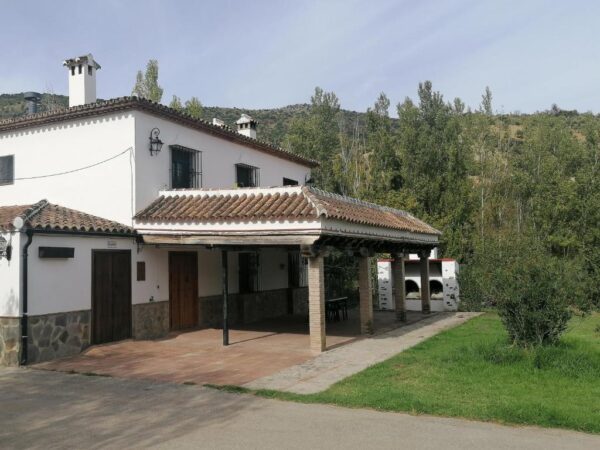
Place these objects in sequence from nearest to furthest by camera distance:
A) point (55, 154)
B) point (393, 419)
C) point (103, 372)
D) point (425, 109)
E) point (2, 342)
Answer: point (393, 419)
point (103, 372)
point (2, 342)
point (55, 154)
point (425, 109)

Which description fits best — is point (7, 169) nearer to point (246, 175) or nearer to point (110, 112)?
point (110, 112)

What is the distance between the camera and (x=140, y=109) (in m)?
12.5

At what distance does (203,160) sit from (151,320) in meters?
4.80

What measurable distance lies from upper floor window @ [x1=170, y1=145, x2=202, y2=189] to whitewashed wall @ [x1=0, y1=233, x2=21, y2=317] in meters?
4.70

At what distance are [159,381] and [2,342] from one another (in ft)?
11.9

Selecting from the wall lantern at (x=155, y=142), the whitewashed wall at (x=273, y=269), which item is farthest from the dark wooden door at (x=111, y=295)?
the whitewashed wall at (x=273, y=269)

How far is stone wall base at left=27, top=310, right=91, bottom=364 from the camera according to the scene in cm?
980

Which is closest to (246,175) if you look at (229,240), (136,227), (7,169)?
(136,227)

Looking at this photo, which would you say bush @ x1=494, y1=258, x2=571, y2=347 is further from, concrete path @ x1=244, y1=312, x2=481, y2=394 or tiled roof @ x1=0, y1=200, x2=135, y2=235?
tiled roof @ x1=0, y1=200, x2=135, y2=235

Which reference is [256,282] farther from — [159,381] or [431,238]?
[159,381]

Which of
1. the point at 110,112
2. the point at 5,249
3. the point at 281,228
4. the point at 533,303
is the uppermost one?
the point at 110,112

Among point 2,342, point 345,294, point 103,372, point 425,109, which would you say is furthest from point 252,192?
point 425,109

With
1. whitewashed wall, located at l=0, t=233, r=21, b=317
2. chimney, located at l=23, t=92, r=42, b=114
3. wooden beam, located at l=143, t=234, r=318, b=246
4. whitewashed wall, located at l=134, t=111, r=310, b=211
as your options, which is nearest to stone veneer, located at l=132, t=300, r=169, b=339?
wooden beam, located at l=143, t=234, r=318, b=246

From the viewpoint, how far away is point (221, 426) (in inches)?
228
